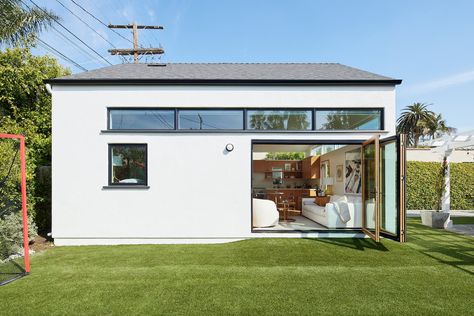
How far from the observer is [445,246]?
6.55 meters

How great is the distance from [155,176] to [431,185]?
44.1 ft

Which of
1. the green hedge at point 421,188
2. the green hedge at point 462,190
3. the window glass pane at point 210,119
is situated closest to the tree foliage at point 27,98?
the window glass pane at point 210,119

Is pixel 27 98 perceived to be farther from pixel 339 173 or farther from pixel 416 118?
pixel 416 118

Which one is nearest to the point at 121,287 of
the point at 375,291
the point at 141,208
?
the point at 141,208

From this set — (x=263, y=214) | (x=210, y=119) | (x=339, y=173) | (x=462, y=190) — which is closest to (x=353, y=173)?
(x=339, y=173)

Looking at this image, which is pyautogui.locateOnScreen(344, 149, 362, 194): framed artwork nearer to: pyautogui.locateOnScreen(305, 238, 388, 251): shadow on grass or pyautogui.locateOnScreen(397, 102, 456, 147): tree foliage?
pyautogui.locateOnScreen(305, 238, 388, 251): shadow on grass

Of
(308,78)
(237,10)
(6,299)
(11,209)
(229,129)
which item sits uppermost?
(237,10)

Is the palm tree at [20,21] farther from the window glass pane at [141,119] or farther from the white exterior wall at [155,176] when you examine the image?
the window glass pane at [141,119]

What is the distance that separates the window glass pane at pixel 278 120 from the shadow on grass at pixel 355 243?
115 inches

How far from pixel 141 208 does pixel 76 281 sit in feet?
8.29

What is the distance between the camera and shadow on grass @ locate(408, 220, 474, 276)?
5359mm

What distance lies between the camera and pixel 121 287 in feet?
14.1

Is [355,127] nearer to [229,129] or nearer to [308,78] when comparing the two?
[308,78]

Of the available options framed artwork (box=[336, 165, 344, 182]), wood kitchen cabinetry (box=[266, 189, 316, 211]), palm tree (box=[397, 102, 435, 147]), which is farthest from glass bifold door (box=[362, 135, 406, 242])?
palm tree (box=[397, 102, 435, 147])
